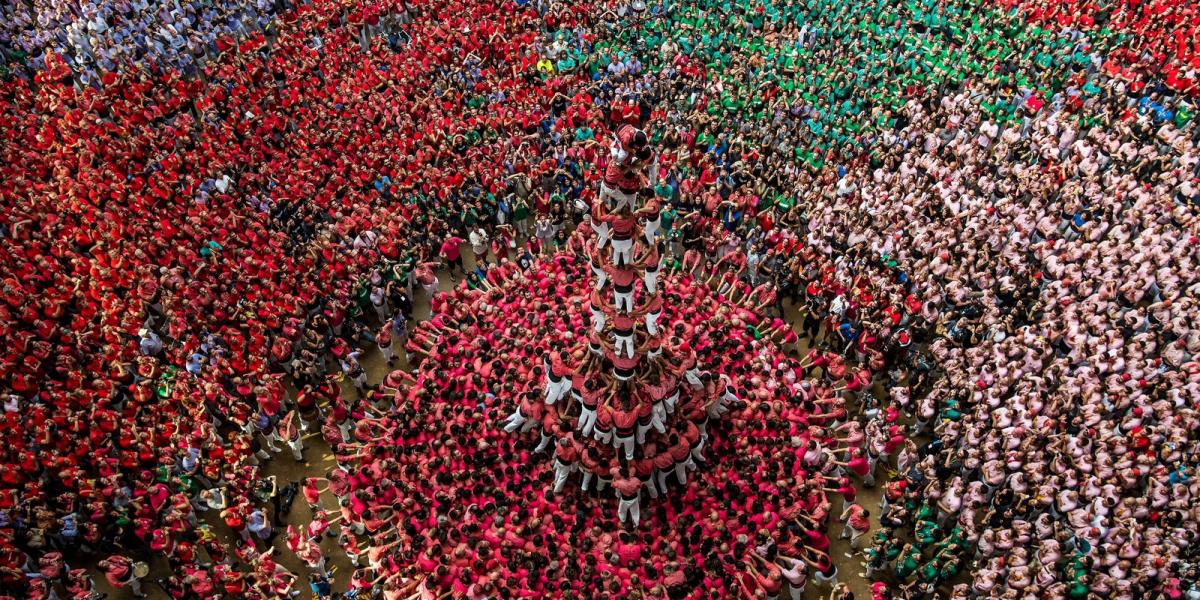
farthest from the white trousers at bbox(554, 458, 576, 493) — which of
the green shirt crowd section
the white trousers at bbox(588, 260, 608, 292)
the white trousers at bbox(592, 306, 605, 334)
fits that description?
the green shirt crowd section

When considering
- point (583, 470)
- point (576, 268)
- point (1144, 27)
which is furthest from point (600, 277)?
point (1144, 27)

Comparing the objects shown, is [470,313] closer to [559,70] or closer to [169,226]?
[169,226]

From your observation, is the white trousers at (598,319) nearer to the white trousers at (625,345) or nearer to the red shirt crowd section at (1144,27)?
the white trousers at (625,345)

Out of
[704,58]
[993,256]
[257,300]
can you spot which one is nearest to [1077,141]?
[993,256]

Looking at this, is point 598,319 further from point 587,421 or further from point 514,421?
point 514,421

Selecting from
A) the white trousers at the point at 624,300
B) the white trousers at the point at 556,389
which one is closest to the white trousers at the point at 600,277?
the white trousers at the point at 624,300
